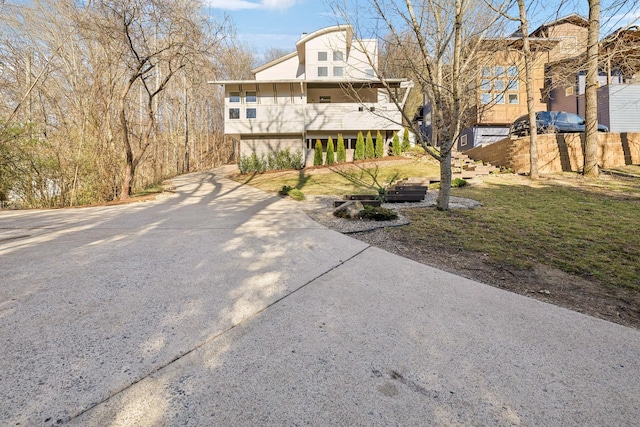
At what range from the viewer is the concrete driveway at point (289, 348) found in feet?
4.64

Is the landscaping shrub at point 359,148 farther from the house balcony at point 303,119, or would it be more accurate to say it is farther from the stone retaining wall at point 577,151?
the stone retaining wall at point 577,151

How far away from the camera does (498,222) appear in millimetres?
5520

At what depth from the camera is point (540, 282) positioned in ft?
10.4

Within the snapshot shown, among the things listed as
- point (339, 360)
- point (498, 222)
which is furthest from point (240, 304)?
point (498, 222)

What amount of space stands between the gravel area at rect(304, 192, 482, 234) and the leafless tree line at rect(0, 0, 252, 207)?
20.6ft

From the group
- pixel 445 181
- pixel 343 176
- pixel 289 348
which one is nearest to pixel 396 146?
pixel 343 176

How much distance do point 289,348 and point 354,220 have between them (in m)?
4.16

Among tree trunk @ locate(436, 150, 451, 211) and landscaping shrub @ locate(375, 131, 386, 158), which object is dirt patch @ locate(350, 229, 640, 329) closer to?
tree trunk @ locate(436, 150, 451, 211)

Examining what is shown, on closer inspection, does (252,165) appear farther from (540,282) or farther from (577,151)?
(540,282)

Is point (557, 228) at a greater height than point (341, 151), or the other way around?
point (341, 151)

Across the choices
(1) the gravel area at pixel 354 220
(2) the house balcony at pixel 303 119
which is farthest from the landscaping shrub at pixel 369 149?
(1) the gravel area at pixel 354 220

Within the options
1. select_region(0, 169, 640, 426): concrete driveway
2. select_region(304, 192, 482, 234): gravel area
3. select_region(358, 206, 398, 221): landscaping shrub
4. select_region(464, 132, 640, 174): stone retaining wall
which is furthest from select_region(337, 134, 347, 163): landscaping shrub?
select_region(0, 169, 640, 426): concrete driveway

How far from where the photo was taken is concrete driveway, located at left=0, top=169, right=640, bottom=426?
1.42 m

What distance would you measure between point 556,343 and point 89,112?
11422mm
